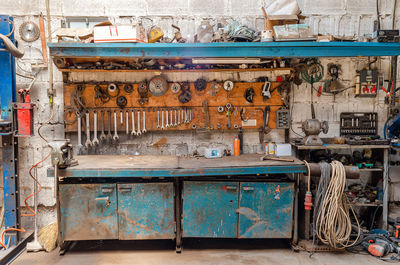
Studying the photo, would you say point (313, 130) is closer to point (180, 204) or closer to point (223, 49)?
point (223, 49)

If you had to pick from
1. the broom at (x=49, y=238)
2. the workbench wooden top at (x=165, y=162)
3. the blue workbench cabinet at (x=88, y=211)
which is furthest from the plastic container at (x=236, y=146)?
the broom at (x=49, y=238)

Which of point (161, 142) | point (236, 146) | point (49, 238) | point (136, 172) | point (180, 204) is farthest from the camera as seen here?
point (161, 142)

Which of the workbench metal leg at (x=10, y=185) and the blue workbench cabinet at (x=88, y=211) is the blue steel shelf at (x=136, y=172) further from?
the workbench metal leg at (x=10, y=185)

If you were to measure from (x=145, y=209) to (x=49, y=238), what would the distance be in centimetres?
113

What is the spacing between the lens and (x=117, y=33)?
8.16ft

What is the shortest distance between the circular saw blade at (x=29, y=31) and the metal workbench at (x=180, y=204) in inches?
68.9

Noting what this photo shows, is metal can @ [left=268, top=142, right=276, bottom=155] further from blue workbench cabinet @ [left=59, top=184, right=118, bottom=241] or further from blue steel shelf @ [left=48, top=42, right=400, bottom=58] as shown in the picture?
blue workbench cabinet @ [left=59, top=184, right=118, bottom=241]

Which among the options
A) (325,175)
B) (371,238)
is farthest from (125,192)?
(371,238)

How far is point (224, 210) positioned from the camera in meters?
2.58

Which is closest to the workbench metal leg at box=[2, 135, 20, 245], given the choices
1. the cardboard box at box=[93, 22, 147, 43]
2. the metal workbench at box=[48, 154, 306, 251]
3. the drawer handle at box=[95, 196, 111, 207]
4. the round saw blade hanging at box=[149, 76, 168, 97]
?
the metal workbench at box=[48, 154, 306, 251]

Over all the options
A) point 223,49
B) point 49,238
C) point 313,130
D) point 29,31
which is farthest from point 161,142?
point 29,31

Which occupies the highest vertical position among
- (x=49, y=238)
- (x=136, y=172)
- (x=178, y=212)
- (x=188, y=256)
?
(x=136, y=172)

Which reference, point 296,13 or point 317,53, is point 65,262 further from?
point 296,13

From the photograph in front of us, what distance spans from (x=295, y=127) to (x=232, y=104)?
0.86m
